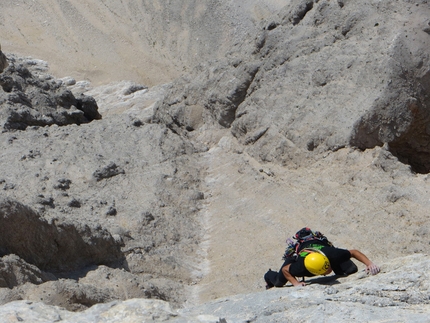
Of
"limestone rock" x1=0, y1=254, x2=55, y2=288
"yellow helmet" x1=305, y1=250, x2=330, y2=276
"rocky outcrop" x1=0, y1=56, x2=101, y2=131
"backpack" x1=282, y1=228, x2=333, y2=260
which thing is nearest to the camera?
"yellow helmet" x1=305, y1=250, x2=330, y2=276

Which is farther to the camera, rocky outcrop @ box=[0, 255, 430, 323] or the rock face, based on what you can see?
the rock face

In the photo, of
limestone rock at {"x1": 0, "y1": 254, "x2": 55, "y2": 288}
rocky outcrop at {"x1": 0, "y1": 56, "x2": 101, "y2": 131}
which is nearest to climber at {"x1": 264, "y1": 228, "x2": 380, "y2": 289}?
limestone rock at {"x1": 0, "y1": 254, "x2": 55, "y2": 288}

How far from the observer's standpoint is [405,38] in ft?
30.2

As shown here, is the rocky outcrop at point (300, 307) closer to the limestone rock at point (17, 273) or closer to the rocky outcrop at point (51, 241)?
the limestone rock at point (17, 273)

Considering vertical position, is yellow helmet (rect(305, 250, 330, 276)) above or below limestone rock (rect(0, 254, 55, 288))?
below

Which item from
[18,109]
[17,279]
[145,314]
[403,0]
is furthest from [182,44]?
[145,314]

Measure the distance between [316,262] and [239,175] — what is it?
4.90 m

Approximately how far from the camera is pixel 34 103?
12.3 m

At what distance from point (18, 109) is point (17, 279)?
21.1 ft

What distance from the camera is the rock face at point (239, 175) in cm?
623

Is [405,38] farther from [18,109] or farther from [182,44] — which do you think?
[182,44]

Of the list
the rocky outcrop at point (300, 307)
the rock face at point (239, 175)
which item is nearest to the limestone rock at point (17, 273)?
the rock face at point (239, 175)

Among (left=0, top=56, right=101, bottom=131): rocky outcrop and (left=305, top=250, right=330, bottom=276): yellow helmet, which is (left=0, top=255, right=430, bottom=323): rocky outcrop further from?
(left=0, top=56, right=101, bottom=131): rocky outcrop

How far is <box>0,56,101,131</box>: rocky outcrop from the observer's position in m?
11.5
